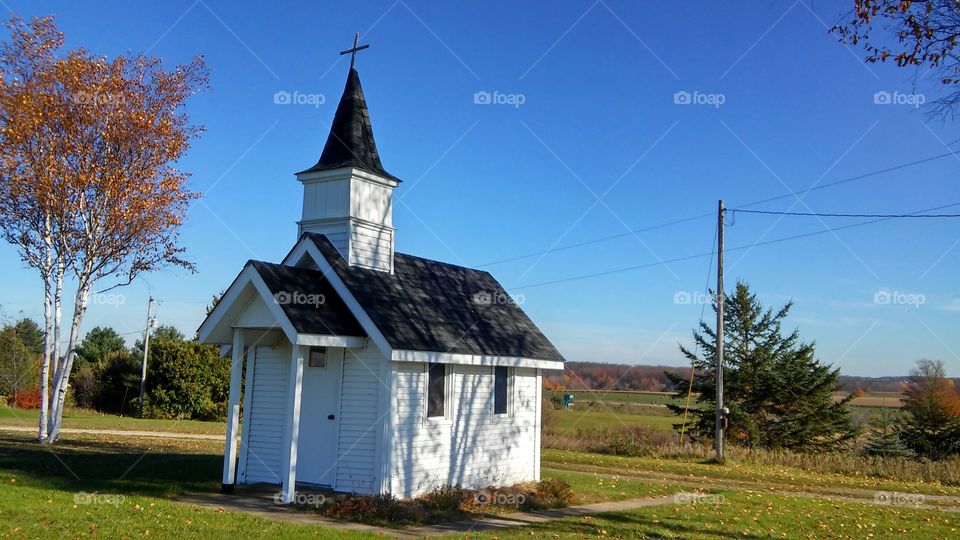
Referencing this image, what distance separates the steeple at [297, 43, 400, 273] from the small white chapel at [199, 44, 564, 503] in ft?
0.10

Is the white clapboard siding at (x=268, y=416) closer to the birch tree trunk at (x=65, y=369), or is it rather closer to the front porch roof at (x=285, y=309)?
the front porch roof at (x=285, y=309)

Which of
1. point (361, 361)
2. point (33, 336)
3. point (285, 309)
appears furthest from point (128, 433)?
point (33, 336)

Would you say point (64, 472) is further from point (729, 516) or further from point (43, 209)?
point (729, 516)

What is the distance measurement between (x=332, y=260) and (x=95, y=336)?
58.1 m

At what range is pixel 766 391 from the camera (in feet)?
121

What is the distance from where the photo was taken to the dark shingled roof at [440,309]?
14.7 m

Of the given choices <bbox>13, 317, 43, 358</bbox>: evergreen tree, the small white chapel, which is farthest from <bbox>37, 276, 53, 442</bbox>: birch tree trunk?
<bbox>13, 317, 43, 358</bbox>: evergreen tree

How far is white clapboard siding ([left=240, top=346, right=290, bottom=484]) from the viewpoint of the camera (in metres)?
15.3

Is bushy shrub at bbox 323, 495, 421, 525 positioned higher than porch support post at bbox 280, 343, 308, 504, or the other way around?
porch support post at bbox 280, 343, 308, 504

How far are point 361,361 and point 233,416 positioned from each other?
105 inches

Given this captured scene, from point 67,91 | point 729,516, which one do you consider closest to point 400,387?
point 729,516

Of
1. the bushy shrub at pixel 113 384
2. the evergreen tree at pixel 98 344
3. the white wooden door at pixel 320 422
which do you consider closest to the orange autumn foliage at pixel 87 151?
the white wooden door at pixel 320 422

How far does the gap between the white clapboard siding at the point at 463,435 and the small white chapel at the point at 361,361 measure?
36 millimetres

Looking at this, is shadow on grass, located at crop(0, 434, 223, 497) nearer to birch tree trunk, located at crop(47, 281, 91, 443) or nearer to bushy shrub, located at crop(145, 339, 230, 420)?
birch tree trunk, located at crop(47, 281, 91, 443)
